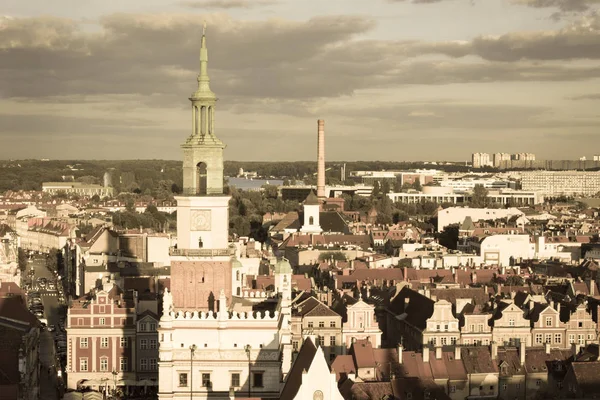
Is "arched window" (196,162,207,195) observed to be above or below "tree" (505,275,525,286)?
above

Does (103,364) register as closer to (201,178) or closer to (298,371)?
(201,178)

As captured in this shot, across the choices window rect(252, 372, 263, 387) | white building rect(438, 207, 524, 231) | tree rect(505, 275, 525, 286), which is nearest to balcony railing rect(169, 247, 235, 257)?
window rect(252, 372, 263, 387)

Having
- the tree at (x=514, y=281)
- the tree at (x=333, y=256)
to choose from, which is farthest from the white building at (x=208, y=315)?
the tree at (x=333, y=256)

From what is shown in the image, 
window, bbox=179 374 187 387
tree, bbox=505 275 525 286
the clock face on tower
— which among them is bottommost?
tree, bbox=505 275 525 286

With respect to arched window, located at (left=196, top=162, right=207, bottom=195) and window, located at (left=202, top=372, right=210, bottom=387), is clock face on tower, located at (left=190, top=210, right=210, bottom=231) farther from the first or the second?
window, located at (left=202, top=372, right=210, bottom=387)

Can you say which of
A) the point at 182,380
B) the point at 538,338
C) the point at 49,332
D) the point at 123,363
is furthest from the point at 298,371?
the point at 49,332

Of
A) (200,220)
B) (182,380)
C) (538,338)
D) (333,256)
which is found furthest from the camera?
(333,256)

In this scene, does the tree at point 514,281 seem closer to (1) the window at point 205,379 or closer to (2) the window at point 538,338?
(2) the window at point 538,338

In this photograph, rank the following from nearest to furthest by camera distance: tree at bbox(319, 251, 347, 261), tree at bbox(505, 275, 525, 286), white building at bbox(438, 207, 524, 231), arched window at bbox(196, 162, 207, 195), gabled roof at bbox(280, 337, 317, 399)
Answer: gabled roof at bbox(280, 337, 317, 399), arched window at bbox(196, 162, 207, 195), tree at bbox(505, 275, 525, 286), tree at bbox(319, 251, 347, 261), white building at bbox(438, 207, 524, 231)
